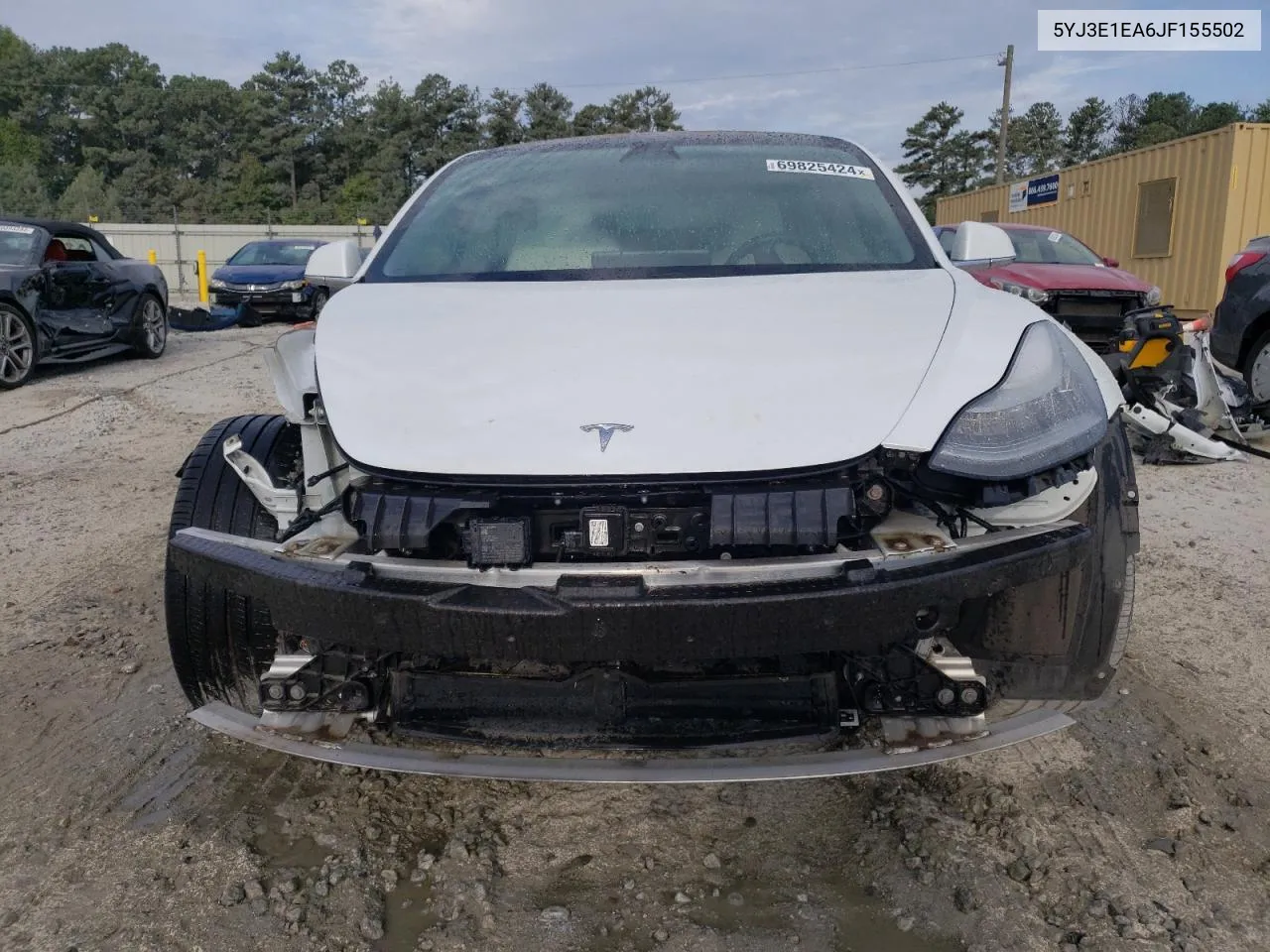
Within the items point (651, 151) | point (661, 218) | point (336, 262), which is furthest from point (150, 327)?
point (661, 218)

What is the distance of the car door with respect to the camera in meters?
9.12

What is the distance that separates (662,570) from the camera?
5.98 feet

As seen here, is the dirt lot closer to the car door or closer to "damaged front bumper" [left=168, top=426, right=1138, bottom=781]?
"damaged front bumper" [left=168, top=426, right=1138, bottom=781]

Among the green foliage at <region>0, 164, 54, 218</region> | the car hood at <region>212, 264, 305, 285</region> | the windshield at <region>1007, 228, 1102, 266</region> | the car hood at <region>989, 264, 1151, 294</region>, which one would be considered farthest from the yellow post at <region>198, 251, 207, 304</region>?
the green foliage at <region>0, 164, 54, 218</region>

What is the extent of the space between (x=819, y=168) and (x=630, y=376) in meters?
1.45

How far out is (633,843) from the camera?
7.37ft

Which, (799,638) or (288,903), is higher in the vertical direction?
(799,638)

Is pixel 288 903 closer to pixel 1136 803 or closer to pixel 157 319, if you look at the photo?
pixel 1136 803

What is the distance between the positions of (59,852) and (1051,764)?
7.66 feet

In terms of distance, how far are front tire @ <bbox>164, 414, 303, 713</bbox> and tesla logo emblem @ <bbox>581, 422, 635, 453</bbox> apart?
2.89ft

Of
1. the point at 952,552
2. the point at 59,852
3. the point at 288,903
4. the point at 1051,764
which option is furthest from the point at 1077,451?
the point at 59,852

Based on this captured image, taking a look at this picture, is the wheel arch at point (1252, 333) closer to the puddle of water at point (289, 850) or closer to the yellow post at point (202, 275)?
the puddle of water at point (289, 850)

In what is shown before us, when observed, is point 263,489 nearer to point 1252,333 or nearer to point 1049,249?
point 1252,333

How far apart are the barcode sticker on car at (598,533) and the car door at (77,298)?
892 centimetres
